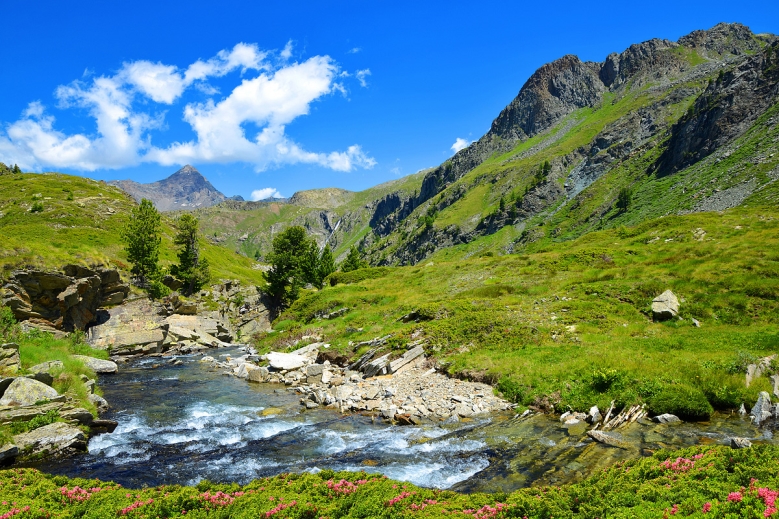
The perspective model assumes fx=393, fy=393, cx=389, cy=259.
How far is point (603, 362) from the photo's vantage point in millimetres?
20109

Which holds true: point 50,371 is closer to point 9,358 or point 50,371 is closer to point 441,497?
point 9,358

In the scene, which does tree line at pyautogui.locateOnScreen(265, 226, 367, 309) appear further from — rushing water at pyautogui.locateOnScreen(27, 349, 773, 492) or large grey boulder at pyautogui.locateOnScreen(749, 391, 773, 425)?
large grey boulder at pyautogui.locateOnScreen(749, 391, 773, 425)

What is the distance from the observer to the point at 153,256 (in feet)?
210

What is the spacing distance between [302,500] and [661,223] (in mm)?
65137

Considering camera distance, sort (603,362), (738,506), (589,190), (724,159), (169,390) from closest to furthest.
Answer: (738,506) → (603,362) → (169,390) → (724,159) → (589,190)

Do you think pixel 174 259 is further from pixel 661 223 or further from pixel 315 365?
pixel 661 223

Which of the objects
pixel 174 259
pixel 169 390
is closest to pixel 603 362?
pixel 169 390

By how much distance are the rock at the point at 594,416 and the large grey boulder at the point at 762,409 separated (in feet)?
17.5

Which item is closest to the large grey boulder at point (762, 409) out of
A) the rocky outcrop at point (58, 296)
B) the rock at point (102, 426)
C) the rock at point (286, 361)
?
the rock at point (286, 361)

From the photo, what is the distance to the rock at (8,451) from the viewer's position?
1420 cm

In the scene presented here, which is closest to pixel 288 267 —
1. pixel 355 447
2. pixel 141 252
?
pixel 141 252

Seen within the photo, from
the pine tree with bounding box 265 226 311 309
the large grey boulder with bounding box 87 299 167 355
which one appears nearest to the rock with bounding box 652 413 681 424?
the large grey boulder with bounding box 87 299 167 355

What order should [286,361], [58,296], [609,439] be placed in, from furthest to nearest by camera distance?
[58,296] → [286,361] → [609,439]

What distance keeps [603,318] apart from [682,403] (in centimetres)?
1303
